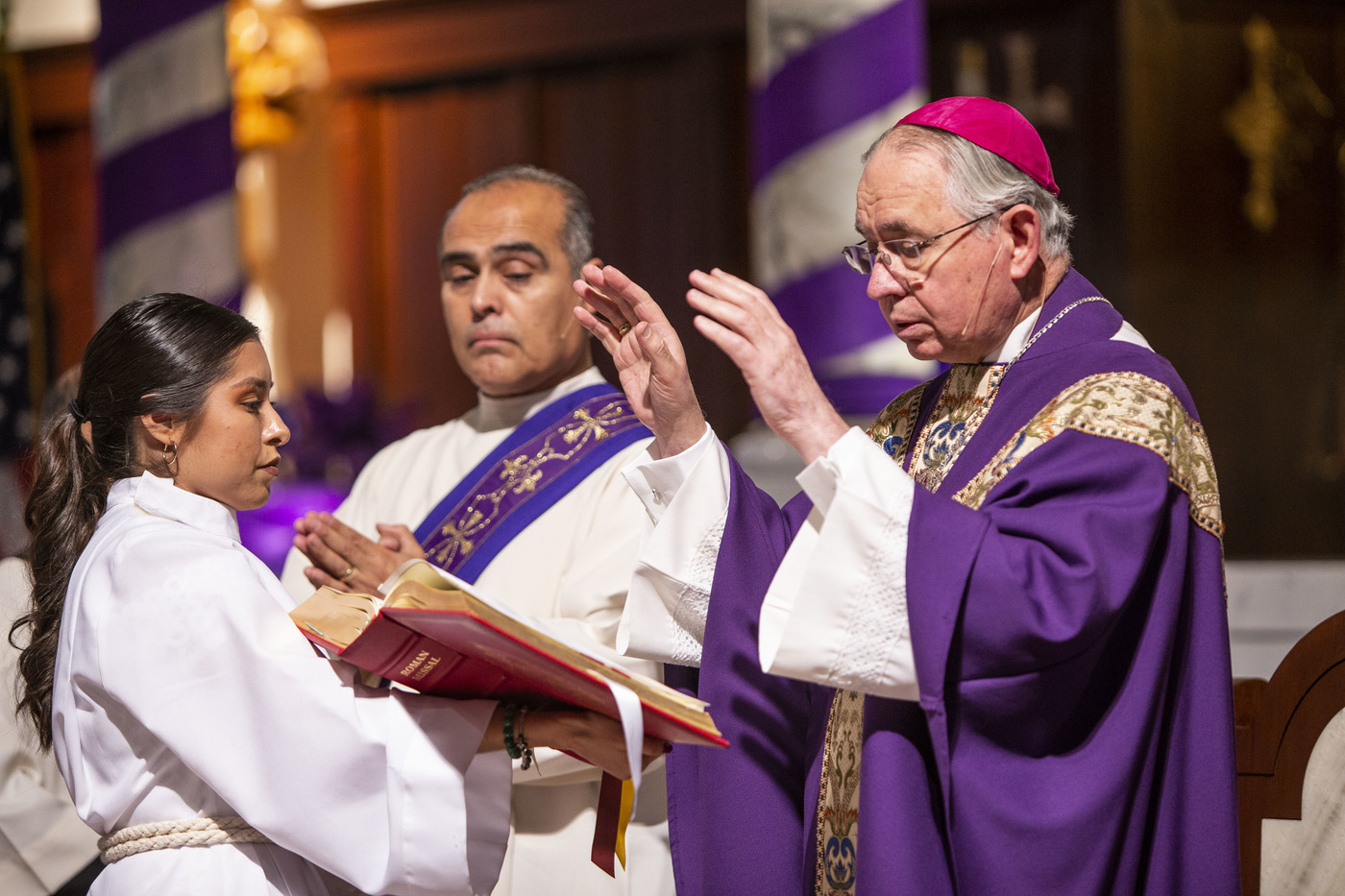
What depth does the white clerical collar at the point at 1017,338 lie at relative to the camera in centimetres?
212

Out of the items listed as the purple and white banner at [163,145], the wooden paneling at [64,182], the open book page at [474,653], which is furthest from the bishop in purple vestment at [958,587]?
the wooden paneling at [64,182]

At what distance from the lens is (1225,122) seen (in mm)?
6059

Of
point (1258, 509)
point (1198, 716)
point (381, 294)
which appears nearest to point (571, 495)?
point (1198, 716)

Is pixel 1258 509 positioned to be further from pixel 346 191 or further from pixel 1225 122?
pixel 346 191

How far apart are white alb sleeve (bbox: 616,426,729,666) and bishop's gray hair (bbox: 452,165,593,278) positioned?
0.95 m

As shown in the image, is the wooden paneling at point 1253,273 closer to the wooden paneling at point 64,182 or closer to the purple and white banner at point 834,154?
the purple and white banner at point 834,154

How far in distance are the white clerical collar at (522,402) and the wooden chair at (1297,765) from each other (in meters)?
1.62

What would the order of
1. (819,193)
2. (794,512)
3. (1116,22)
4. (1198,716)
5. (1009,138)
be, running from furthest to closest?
1. (1116,22)
2. (819,193)
3. (794,512)
4. (1009,138)
5. (1198,716)

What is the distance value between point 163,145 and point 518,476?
410 cm

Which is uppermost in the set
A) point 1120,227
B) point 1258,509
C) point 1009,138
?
point 1009,138

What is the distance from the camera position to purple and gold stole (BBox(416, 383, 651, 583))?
2797mm

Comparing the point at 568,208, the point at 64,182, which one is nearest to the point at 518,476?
the point at 568,208

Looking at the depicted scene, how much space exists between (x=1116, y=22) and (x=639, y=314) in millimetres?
4772

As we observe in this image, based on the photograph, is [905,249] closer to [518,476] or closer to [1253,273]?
[518,476]
